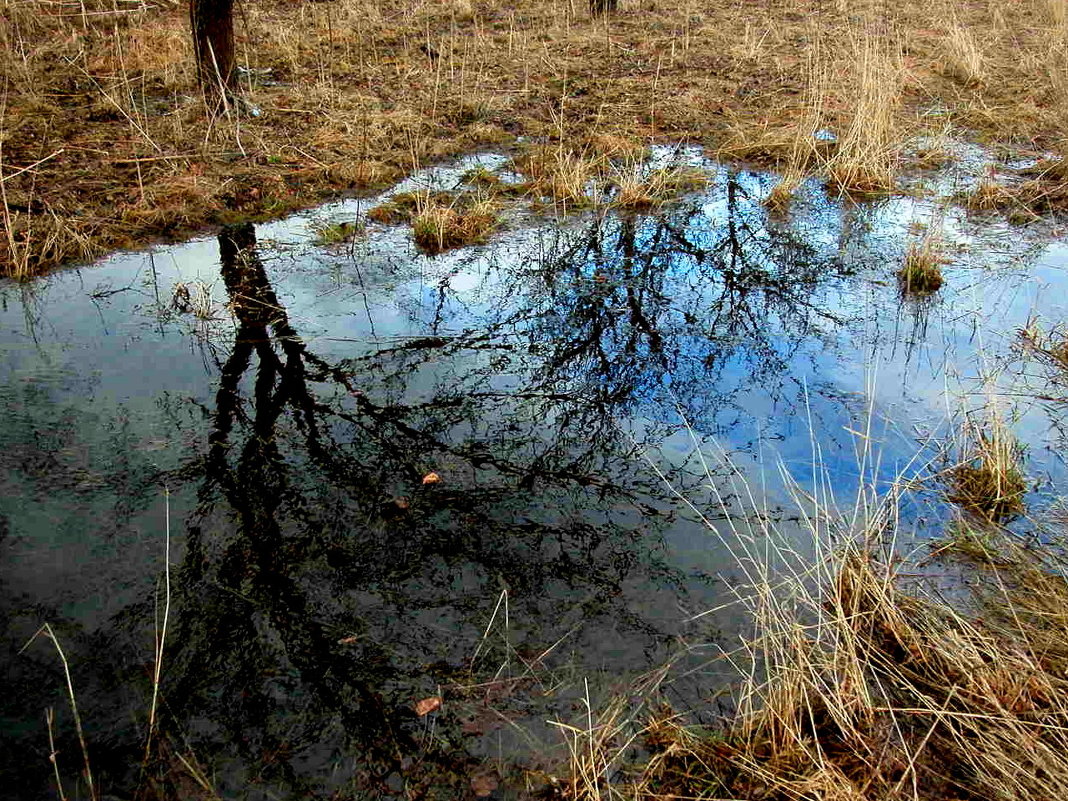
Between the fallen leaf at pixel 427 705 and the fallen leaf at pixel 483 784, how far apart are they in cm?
28

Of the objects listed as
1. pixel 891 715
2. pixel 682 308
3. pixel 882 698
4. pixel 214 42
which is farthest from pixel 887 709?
pixel 214 42

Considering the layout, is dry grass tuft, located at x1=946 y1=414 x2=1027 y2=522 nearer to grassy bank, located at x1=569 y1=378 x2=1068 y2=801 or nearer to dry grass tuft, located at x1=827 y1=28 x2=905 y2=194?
grassy bank, located at x1=569 y1=378 x2=1068 y2=801

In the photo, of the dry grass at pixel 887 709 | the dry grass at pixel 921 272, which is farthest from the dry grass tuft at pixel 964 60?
the dry grass at pixel 887 709

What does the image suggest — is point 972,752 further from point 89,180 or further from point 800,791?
point 89,180

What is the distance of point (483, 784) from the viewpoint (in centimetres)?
252

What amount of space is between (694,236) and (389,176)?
279 cm

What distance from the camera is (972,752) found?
99.5 inches

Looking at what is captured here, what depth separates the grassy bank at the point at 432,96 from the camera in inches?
266

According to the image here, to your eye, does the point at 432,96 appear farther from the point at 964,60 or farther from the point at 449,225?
the point at 964,60

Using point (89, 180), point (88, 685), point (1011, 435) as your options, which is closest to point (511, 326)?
point (1011, 435)

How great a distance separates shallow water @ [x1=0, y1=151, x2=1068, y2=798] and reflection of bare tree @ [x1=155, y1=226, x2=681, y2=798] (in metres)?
0.01

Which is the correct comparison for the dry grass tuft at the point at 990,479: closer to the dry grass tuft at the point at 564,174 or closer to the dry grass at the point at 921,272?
the dry grass at the point at 921,272

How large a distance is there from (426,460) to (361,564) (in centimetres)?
76

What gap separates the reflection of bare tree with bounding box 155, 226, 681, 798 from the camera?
2.66 meters
